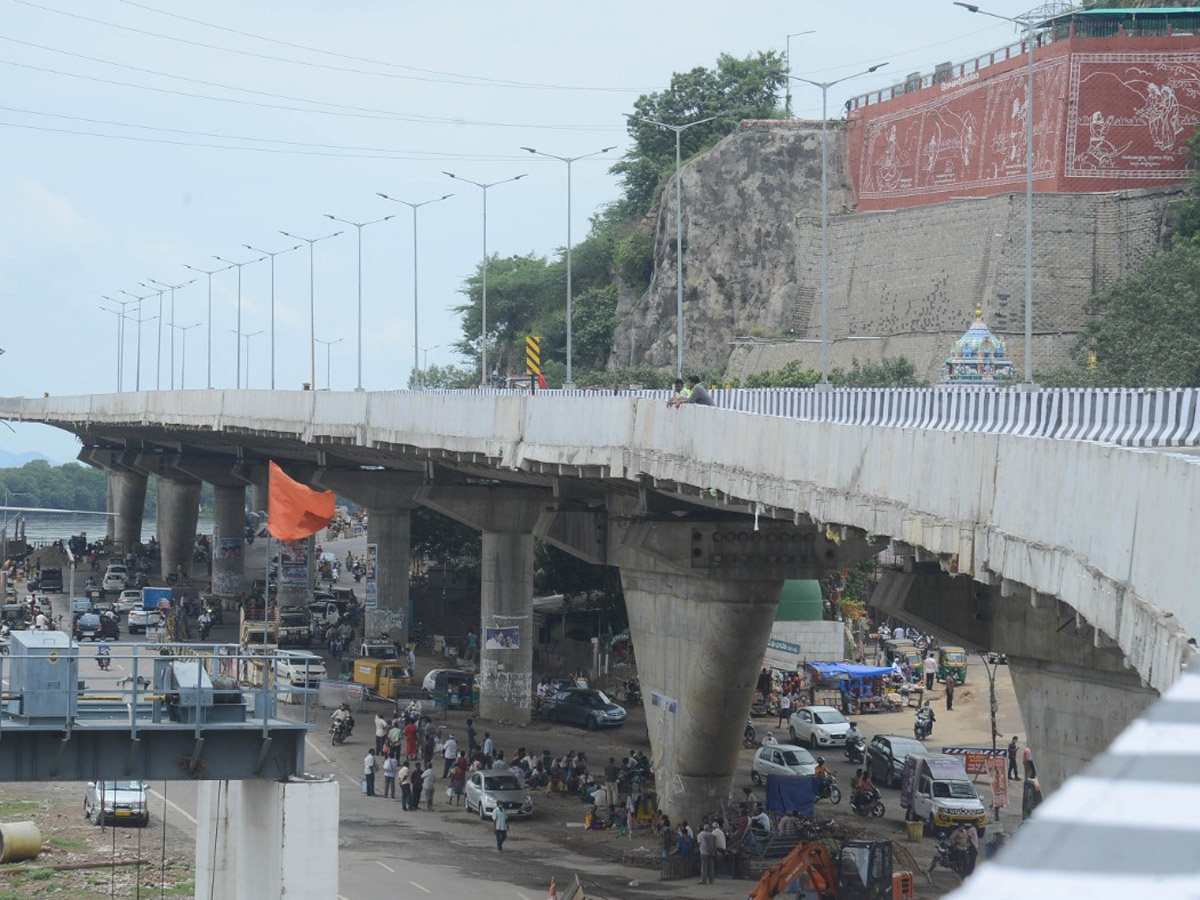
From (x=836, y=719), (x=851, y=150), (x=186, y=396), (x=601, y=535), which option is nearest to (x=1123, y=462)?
(x=601, y=535)

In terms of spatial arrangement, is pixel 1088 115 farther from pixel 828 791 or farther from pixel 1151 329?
pixel 828 791

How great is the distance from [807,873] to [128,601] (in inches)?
2343

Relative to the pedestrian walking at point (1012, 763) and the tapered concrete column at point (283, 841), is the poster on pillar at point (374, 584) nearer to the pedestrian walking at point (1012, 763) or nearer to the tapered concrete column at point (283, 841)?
the pedestrian walking at point (1012, 763)

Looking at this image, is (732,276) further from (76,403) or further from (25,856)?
(25,856)

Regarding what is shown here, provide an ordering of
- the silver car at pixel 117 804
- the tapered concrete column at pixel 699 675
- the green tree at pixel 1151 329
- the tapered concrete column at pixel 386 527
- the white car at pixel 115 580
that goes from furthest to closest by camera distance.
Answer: the white car at pixel 115 580 < the tapered concrete column at pixel 386 527 < the green tree at pixel 1151 329 < the silver car at pixel 117 804 < the tapered concrete column at pixel 699 675

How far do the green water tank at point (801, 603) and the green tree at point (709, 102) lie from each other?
73852 mm

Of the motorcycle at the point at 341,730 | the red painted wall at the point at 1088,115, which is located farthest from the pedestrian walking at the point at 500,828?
the red painted wall at the point at 1088,115

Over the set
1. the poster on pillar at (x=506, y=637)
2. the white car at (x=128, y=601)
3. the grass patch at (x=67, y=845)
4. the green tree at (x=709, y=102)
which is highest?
the green tree at (x=709, y=102)

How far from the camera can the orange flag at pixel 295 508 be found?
3875cm

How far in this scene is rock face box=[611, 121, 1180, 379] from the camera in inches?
3499

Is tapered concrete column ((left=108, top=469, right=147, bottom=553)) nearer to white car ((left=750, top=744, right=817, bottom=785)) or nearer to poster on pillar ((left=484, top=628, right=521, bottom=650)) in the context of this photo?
poster on pillar ((left=484, top=628, right=521, bottom=650))

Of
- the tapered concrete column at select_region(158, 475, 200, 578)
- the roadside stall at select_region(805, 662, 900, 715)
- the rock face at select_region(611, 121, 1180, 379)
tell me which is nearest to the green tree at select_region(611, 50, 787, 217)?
the rock face at select_region(611, 121, 1180, 379)

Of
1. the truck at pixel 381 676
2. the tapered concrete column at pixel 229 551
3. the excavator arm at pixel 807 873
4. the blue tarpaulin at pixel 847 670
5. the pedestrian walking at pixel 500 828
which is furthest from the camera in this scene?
the tapered concrete column at pixel 229 551

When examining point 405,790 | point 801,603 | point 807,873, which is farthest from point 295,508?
point 801,603
